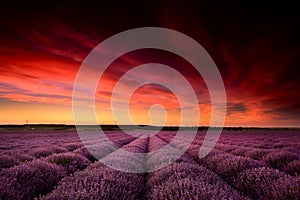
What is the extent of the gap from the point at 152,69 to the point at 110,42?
5044 millimetres

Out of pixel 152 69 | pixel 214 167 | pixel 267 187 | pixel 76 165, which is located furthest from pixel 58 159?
pixel 152 69

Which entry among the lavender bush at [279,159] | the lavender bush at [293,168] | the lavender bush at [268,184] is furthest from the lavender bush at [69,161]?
the lavender bush at [279,159]

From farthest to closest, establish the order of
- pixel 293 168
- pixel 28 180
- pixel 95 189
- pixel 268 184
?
pixel 293 168 → pixel 28 180 → pixel 268 184 → pixel 95 189

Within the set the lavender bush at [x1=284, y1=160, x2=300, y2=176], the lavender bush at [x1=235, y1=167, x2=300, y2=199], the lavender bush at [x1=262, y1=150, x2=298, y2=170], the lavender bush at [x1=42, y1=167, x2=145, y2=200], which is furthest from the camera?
the lavender bush at [x1=262, y1=150, x2=298, y2=170]

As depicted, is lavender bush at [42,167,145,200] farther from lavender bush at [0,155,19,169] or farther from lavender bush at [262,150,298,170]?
lavender bush at [262,150,298,170]

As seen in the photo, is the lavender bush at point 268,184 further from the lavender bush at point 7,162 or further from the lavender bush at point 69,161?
the lavender bush at point 7,162

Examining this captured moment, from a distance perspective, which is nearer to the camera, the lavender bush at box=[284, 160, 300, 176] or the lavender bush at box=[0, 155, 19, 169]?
the lavender bush at box=[284, 160, 300, 176]

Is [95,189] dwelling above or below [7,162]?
below

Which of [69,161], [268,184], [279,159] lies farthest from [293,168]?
[69,161]

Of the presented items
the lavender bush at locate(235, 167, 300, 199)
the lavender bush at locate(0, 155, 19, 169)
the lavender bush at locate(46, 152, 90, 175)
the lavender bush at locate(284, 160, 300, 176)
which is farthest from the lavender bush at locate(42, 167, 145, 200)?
the lavender bush at locate(284, 160, 300, 176)

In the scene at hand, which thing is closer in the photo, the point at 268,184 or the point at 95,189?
the point at 95,189

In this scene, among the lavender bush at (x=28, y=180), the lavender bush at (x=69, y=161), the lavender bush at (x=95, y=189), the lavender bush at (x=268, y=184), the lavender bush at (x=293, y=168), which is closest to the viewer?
the lavender bush at (x=95, y=189)

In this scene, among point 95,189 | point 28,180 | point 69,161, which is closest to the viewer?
point 95,189

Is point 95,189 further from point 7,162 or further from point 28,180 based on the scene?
point 7,162
